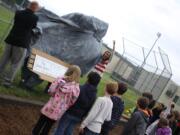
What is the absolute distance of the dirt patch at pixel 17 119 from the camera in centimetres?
915

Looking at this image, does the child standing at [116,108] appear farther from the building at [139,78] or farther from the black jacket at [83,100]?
the building at [139,78]

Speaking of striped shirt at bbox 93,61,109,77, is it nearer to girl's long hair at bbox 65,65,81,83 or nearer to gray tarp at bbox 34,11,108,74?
gray tarp at bbox 34,11,108,74

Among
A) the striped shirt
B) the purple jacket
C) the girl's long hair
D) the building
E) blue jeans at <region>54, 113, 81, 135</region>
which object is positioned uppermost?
the girl's long hair

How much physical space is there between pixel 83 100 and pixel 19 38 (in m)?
3.00

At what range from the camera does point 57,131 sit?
8.63 meters

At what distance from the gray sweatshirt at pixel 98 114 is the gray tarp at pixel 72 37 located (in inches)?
217

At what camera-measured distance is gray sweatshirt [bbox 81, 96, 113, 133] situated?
8352 mm

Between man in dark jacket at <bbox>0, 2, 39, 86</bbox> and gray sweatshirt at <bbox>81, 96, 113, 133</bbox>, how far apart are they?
3.17 m

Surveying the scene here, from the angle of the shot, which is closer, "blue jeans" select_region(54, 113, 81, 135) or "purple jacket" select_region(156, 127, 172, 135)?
"blue jeans" select_region(54, 113, 81, 135)

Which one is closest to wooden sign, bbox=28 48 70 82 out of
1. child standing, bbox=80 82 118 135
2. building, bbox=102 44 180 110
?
child standing, bbox=80 82 118 135

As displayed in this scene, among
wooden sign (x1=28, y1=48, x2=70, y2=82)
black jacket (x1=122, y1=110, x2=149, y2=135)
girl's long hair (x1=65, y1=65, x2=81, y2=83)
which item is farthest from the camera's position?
wooden sign (x1=28, y1=48, x2=70, y2=82)

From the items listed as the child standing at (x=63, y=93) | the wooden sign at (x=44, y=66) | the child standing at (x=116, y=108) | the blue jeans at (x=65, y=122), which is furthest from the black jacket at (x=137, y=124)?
the wooden sign at (x=44, y=66)

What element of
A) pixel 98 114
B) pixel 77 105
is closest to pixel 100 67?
pixel 77 105

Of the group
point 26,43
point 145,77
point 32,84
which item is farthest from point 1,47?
point 145,77
